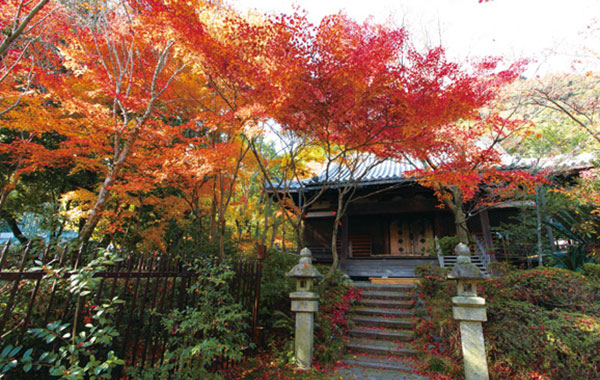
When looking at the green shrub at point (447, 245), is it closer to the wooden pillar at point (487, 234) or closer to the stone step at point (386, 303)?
the wooden pillar at point (487, 234)

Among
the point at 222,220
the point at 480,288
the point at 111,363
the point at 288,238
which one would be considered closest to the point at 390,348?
the point at 480,288

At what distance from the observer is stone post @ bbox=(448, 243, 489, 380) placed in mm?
4277

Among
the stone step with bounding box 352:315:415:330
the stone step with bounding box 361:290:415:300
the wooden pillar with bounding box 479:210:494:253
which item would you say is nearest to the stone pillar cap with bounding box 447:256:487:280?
the stone step with bounding box 352:315:415:330

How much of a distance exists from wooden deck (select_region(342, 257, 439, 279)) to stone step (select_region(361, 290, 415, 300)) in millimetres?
2598

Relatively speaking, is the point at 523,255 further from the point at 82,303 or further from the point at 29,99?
the point at 29,99

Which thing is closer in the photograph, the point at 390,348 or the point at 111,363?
the point at 111,363

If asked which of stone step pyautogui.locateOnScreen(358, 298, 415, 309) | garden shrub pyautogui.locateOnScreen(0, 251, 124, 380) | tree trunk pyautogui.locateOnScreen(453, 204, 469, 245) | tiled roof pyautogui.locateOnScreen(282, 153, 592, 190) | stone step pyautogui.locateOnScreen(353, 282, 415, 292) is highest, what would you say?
tiled roof pyautogui.locateOnScreen(282, 153, 592, 190)

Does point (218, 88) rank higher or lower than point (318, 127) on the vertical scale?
higher

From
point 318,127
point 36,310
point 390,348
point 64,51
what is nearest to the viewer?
point 36,310

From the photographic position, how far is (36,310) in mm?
3195

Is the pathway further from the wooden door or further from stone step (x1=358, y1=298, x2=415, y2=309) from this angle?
the wooden door

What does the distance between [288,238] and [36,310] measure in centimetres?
1637

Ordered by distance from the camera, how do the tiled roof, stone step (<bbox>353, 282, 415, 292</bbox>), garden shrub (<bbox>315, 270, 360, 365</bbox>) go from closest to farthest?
garden shrub (<bbox>315, 270, 360, 365</bbox>)
stone step (<bbox>353, 282, 415, 292</bbox>)
the tiled roof

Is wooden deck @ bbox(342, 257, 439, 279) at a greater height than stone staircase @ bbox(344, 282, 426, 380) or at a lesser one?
greater
